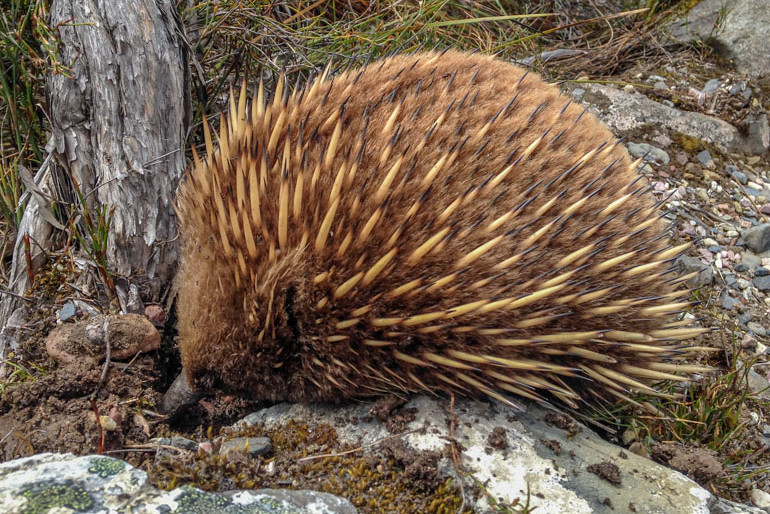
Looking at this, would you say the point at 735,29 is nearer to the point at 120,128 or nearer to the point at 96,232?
the point at 120,128

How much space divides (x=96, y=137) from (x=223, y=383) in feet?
3.28

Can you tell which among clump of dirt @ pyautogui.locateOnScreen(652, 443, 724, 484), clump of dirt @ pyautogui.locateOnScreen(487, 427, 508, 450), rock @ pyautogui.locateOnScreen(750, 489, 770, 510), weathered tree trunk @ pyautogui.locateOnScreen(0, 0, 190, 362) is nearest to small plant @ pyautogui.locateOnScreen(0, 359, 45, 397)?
weathered tree trunk @ pyautogui.locateOnScreen(0, 0, 190, 362)

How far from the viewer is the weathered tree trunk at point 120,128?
7.47ft

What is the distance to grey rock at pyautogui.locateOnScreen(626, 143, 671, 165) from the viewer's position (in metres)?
3.55

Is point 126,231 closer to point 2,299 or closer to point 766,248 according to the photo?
point 2,299

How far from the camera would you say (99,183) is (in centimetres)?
233

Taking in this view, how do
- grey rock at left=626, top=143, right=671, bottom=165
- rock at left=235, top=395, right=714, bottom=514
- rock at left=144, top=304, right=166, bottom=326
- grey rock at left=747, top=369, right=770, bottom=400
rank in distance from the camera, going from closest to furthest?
rock at left=235, top=395, right=714, bottom=514 → rock at left=144, top=304, right=166, bottom=326 → grey rock at left=747, top=369, right=770, bottom=400 → grey rock at left=626, top=143, right=671, bottom=165

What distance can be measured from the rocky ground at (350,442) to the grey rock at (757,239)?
539mm

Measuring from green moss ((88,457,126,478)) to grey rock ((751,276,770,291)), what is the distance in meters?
2.81

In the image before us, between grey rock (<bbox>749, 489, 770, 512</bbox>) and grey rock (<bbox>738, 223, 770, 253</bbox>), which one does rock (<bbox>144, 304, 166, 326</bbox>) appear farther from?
grey rock (<bbox>738, 223, 770, 253</bbox>)

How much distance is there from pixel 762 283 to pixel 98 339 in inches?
112

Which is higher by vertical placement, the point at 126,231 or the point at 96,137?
the point at 96,137

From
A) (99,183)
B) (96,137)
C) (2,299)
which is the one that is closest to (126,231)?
(99,183)

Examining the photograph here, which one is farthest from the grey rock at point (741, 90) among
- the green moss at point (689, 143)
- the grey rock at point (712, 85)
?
the green moss at point (689, 143)
